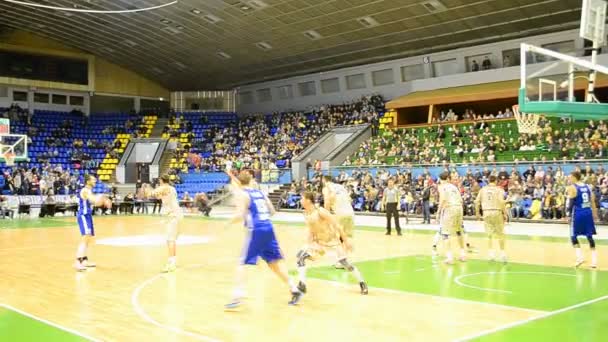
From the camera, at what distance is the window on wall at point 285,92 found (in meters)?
47.6

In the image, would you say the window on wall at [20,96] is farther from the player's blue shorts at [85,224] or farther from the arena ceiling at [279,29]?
the player's blue shorts at [85,224]

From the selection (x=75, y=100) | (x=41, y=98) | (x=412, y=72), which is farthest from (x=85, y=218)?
(x=75, y=100)

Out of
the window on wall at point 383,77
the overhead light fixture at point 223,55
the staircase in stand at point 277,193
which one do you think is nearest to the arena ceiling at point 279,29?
the overhead light fixture at point 223,55

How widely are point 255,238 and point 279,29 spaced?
2976 centimetres

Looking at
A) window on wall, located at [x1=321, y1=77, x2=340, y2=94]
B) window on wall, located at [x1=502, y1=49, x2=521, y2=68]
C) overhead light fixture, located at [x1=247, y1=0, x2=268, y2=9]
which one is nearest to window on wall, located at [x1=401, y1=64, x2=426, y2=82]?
window on wall, located at [x1=502, y1=49, x2=521, y2=68]

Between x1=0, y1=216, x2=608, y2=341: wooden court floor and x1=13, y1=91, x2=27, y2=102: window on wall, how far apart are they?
113ft

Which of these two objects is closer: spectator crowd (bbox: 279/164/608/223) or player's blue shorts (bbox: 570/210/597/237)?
player's blue shorts (bbox: 570/210/597/237)

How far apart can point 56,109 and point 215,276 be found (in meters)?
42.3

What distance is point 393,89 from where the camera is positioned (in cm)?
4075

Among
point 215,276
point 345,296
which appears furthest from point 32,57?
point 345,296

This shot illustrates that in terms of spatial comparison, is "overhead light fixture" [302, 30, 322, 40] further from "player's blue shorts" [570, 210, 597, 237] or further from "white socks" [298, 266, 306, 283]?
"white socks" [298, 266, 306, 283]

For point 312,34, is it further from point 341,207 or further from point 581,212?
point 581,212

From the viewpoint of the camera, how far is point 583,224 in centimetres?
1195

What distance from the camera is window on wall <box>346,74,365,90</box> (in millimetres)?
42688
